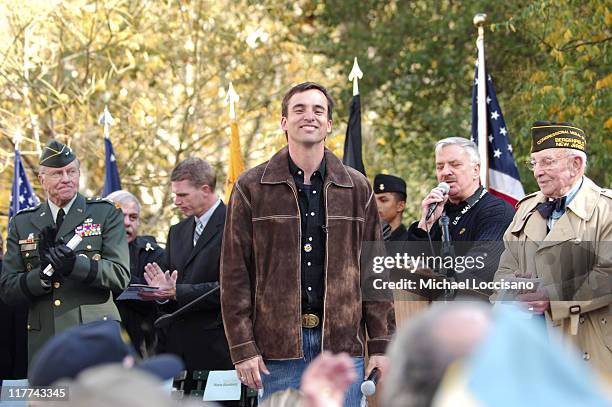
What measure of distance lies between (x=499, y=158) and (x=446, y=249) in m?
3.93

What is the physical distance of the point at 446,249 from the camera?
656cm

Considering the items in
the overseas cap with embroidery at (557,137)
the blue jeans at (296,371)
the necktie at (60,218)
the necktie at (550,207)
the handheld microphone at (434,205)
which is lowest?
the blue jeans at (296,371)

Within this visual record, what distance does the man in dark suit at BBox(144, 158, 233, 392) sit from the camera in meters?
8.09

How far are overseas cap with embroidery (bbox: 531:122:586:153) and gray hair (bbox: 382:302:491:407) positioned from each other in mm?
4051

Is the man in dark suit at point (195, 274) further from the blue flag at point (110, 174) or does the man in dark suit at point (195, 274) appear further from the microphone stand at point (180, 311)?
the blue flag at point (110, 174)

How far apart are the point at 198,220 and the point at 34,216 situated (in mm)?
1243

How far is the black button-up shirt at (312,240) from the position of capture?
19.6 ft

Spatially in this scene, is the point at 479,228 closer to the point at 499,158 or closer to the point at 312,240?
the point at 312,240

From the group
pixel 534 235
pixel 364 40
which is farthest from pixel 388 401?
pixel 364 40

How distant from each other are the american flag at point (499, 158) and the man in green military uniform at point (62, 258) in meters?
3.65

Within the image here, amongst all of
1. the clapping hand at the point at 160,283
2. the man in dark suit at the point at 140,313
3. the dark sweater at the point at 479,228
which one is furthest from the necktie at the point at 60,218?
the dark sweater at the point at 479,228

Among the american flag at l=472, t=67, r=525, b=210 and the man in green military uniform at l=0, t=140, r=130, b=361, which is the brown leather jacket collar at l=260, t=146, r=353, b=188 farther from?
the american flag at l=472, t=67, r=525, b=210

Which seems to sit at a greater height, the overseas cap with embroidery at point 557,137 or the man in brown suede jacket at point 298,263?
the overseas cap with embroidery at point 557,137

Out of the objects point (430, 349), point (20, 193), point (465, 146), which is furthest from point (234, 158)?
point (430, 349)
